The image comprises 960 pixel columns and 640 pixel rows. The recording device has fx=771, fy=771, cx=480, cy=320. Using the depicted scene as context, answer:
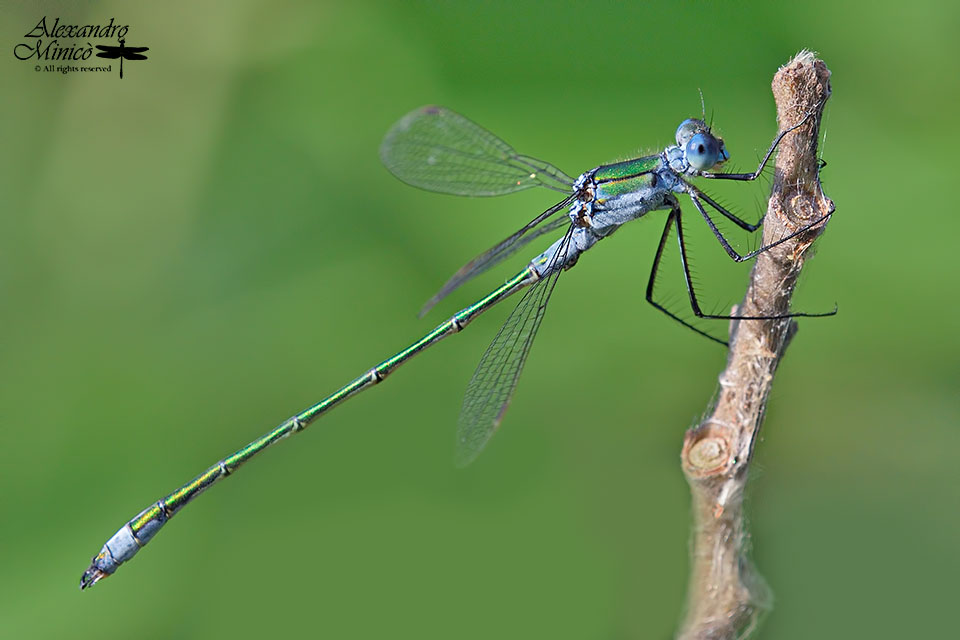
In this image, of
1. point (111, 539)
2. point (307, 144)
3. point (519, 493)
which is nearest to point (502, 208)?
point (307, 144)

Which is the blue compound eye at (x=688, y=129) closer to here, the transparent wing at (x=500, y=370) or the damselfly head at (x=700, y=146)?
the damselfly head at (x=700, y=146)

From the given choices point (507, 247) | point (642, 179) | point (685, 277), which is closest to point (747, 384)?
point (685, 277)

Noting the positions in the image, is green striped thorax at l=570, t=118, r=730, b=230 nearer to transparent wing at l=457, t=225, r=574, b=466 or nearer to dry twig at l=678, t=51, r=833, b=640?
transparent wing at l=457, t=225, r=574, b=466

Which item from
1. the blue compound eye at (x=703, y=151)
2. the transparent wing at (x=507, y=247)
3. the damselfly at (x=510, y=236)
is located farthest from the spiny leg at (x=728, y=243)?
the transparent wing at (x=507, y=247)

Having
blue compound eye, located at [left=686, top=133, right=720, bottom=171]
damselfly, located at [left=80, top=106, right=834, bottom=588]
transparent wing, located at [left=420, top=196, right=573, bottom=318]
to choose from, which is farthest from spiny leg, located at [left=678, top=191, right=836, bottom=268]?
transparent wing, located at [left=420, top=196, right=573, bottom=318]

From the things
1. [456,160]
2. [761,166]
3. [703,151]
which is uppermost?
[456,160]

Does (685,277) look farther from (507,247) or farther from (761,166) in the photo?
(761,166)
